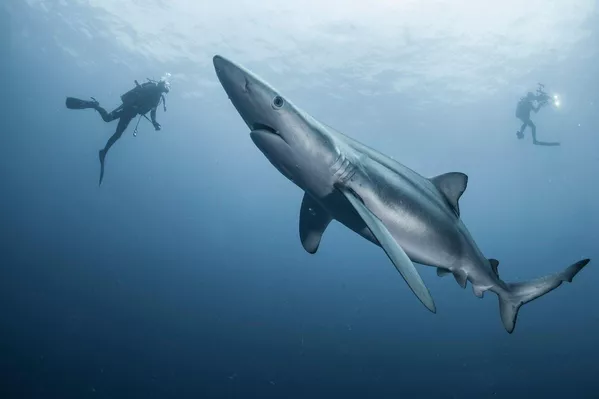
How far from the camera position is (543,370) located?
1498cm

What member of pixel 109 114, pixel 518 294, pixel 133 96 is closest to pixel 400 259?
pixel 518 294

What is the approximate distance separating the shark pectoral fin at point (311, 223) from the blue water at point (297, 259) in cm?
898

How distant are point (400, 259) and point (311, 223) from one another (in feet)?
6.93

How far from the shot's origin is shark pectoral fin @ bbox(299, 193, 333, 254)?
169 inches

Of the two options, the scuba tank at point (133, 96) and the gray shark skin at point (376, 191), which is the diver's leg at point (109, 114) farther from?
the gray shark skin at point (376, 191)

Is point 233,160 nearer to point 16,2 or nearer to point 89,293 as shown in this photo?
point 16,2

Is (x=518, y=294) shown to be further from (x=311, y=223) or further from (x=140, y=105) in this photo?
(x=140, y=105)

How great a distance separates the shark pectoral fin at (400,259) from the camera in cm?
226

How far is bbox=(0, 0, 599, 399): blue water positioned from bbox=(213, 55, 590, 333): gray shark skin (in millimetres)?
9783

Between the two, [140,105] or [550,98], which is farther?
[550,98]

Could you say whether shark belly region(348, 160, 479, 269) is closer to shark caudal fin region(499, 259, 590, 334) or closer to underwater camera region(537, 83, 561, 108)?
shark caudal fin region(499, 259, 590, 334)

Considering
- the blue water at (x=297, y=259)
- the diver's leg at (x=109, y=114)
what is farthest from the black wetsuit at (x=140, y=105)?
the blue water at (x=297, y=259)

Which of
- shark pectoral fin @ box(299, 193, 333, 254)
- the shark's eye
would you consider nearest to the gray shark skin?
the shark's eye

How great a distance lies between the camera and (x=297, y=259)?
181 ft
